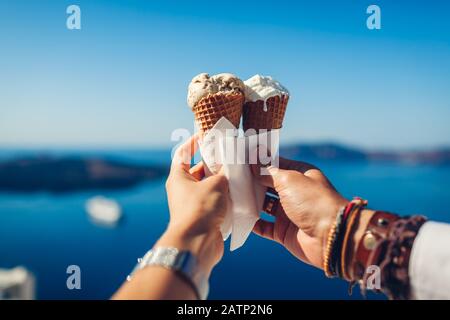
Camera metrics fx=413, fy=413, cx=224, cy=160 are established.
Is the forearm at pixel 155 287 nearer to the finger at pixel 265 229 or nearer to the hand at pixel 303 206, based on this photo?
the hand at pixel 303 206

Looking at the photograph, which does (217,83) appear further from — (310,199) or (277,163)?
(310,199)

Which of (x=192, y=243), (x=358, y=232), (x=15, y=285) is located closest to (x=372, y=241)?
(x=358, y=232)

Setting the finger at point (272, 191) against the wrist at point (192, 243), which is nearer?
the wrist at point (192, 243)

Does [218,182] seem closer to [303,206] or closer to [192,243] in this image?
[303,206]

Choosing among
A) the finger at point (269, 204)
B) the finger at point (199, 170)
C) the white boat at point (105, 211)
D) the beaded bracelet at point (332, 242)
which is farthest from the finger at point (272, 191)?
the white boat at point (105, 211)

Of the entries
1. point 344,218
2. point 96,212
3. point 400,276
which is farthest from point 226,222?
point 96,212
